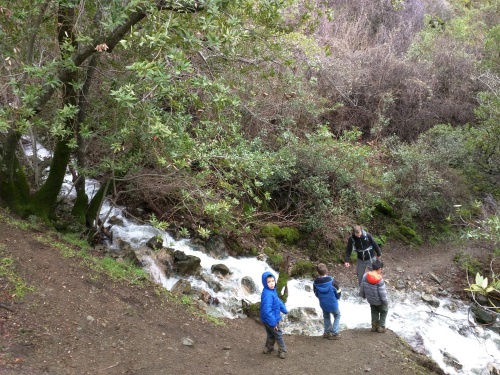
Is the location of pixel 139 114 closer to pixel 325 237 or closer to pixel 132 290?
pixel 132 290

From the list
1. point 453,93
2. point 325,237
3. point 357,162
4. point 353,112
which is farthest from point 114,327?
point 453,93

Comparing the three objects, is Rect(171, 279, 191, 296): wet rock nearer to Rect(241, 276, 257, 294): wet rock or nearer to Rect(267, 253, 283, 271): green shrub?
Rect(241, 276, 257, 294): wet rock

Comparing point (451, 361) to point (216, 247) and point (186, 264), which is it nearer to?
point (216, 247)

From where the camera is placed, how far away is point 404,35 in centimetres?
2291

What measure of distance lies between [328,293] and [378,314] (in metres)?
1.21

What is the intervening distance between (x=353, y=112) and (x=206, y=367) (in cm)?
1538

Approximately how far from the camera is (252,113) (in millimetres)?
8227

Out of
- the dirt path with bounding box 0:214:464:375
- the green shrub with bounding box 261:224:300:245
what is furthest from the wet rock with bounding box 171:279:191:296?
the green shrub with bounding box 261:224:300:245

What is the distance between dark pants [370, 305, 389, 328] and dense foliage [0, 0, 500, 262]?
3.19m

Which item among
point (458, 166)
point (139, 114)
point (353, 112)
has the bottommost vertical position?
point (458, 166)

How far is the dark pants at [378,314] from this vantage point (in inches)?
320

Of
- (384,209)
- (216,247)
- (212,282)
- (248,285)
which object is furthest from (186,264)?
(384,209)

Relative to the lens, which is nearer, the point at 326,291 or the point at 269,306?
the point at 269,306

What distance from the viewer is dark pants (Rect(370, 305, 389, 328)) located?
8133 mm
